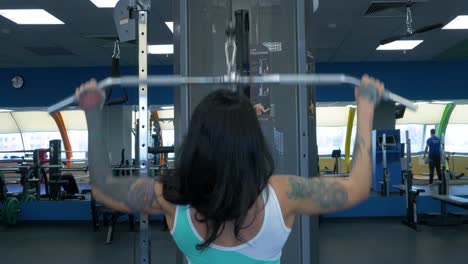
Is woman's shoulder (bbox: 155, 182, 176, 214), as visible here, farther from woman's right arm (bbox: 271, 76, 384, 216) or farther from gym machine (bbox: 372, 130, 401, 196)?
gym machine (bbox: 372, 130, 401, 196)

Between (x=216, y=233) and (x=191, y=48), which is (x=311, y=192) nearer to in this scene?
(x=216, y=233)

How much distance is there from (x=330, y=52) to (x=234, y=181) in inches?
275

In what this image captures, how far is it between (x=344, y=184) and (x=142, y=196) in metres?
0.47

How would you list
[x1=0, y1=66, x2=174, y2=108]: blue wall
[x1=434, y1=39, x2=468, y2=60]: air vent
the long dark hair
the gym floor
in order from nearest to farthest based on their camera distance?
the long dark hair < the gym floor < [x1=434, y1=39, x2=468, y2=60]: air vent < [x1=0, y1=66, x2=174, y2=108]: blue wall

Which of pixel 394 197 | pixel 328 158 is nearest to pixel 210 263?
pixel 394 197

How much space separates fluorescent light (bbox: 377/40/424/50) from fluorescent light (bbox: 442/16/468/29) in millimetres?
766

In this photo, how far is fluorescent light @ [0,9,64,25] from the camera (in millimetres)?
5125

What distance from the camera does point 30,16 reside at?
5.32 meters

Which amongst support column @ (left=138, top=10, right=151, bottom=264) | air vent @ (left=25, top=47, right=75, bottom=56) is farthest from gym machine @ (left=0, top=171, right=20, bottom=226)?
support column @ (left=138, top=10, right=151, bottom=264)

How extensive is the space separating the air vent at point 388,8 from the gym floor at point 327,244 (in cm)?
269

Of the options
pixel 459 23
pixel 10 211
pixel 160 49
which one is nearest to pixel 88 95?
pixel 10 211

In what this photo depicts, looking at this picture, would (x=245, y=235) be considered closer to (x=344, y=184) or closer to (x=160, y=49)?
(x=344, y=184)

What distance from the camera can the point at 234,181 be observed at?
0.88 meters

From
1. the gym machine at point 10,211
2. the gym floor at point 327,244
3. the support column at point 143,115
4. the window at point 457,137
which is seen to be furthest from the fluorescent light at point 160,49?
the window at point 457,137
